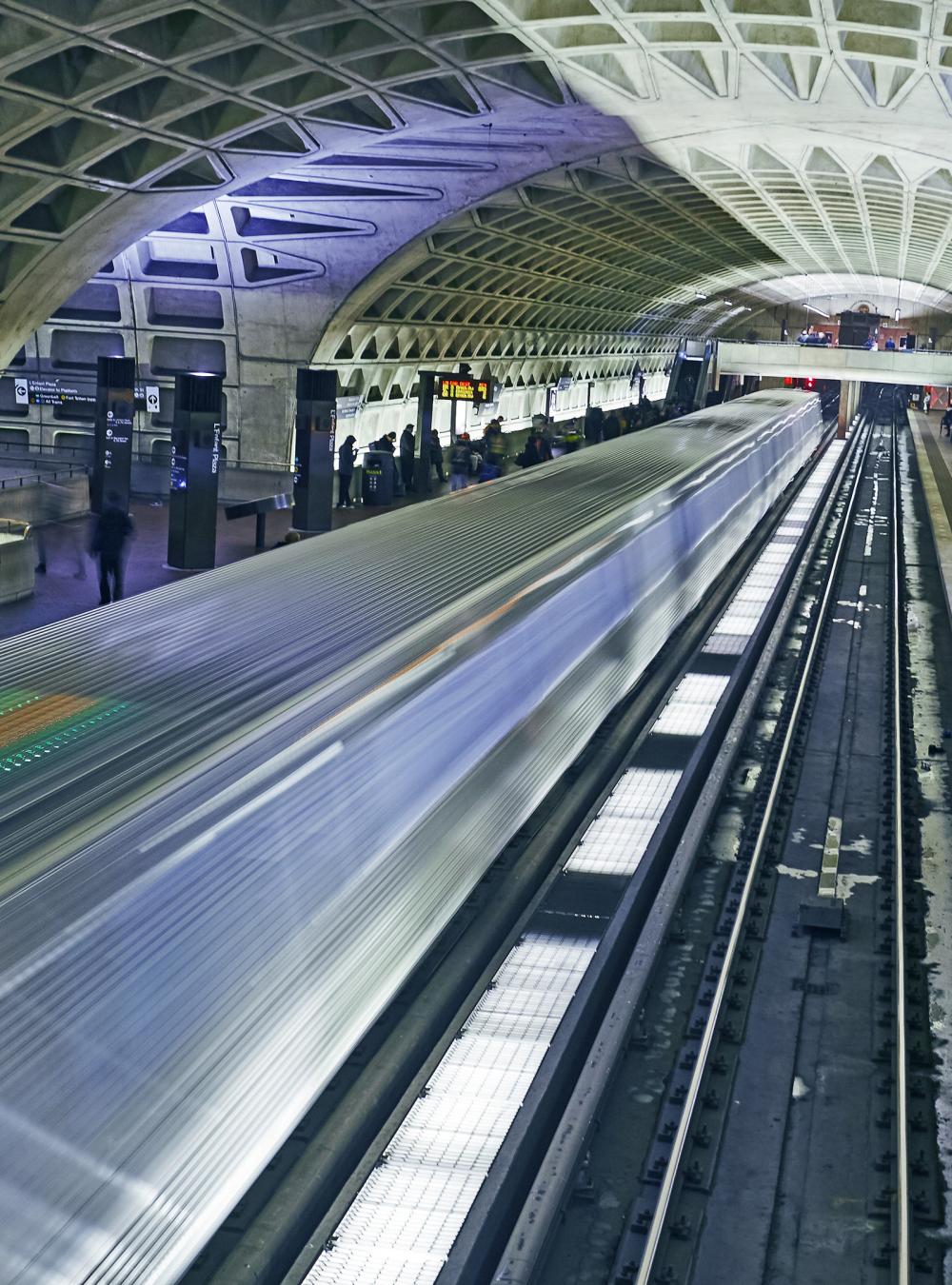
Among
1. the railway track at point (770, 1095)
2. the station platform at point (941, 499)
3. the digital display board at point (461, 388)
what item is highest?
the digital display board at point (461, 388)

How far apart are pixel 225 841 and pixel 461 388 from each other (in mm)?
25396

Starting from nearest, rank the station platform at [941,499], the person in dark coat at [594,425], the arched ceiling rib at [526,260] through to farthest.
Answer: the station platform at [941,499]
the arched ceiling rib at [526,260]
the person in dark coat at [594,425]

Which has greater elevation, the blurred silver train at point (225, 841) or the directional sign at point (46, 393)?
the directional sign at point (46, 393)

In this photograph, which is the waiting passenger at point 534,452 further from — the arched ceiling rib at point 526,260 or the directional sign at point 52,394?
the directional sign at point 52,394

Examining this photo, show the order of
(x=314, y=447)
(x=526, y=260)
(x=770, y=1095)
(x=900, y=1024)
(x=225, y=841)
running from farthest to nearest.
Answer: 1. (x=526, y=260)
2. (x=314, y=447)
3. (x=900, y=1024)
4. (x=770, y=1095)
5. (x=225, y=841)

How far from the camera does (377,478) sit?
87.9 ft

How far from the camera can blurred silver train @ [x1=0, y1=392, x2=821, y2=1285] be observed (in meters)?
3.61

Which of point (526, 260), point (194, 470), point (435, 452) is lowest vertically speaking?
point (435, 452)

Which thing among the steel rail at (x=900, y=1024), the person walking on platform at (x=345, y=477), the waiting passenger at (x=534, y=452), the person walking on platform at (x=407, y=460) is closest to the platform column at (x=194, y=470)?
the person walking on platform at (x=345, y=477)

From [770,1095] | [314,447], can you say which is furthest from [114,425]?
[770,1095]

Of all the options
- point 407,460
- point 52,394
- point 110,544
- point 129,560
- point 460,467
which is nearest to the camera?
point 110,544

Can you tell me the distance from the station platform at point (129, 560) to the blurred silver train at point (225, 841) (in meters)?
5.09

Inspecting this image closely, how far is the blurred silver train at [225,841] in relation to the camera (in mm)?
3609

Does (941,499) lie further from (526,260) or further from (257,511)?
(257,511)
